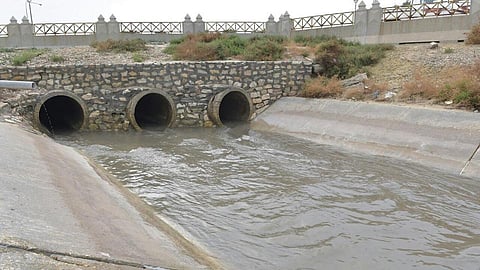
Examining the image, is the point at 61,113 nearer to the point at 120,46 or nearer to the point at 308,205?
the point at 120,46

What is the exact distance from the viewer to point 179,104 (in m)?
15.5

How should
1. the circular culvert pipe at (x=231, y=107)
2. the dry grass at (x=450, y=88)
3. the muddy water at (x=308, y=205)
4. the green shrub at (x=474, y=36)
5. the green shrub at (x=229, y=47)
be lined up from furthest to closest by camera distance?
the green shrub at (x=229, y=47) < the green shrub at (x=474, y=36) < the circular culvert pipe at (x=231, y=107) < the dry grass at (x=450, y=88) < the muddy water at (x=308, y=205)

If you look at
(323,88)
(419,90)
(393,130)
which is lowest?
(393,130)

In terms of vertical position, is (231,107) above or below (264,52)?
below

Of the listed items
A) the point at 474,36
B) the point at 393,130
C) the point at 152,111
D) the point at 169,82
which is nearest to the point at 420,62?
the point at 474,36

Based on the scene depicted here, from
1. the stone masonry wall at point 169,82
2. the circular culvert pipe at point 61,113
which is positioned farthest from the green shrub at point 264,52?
the circular culvert pipe at point 61,113

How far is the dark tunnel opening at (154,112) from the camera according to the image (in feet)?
52.1

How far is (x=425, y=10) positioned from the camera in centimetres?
1867

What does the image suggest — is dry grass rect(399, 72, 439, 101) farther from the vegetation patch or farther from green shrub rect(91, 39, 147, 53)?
green shrub rect(91, 39, 147, 53)

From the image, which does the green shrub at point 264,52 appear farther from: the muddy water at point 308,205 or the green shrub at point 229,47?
the muddy water at point 308,205

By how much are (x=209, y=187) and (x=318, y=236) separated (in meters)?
2.98

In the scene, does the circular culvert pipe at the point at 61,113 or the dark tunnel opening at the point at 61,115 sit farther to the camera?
the dark tunnel opening at the point at 61,115

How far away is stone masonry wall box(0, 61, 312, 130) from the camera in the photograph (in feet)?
46.0

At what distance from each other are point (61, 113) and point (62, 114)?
78mm
